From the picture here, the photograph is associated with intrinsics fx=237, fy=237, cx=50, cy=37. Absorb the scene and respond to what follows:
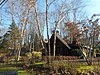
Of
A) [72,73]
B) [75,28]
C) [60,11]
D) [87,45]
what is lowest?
[72,73]

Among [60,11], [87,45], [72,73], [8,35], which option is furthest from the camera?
[8,35]

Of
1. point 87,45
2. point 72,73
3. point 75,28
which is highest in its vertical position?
point 75,28

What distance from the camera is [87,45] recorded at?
101 ft

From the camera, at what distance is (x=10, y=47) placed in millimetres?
57875

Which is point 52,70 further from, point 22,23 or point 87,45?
point 22,23

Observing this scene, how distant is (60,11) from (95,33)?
11.1 meters

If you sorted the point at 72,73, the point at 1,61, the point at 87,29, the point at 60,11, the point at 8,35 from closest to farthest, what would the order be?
1. the point at 72,73
2. the point at 87,29
3. the point at 1,61
4. the point at 60,11
5. the point at 8,35

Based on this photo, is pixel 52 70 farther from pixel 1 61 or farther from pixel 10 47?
pixel 10 47

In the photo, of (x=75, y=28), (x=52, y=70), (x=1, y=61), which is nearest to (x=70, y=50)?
(x=1, y=61)

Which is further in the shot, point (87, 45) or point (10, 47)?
point (10, 47)

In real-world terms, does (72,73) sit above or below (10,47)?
below

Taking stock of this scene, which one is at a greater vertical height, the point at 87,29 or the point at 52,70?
the point at 87,29

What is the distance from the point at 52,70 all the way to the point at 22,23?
20.5m

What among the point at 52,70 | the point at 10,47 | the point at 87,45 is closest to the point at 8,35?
the point at 10,47
